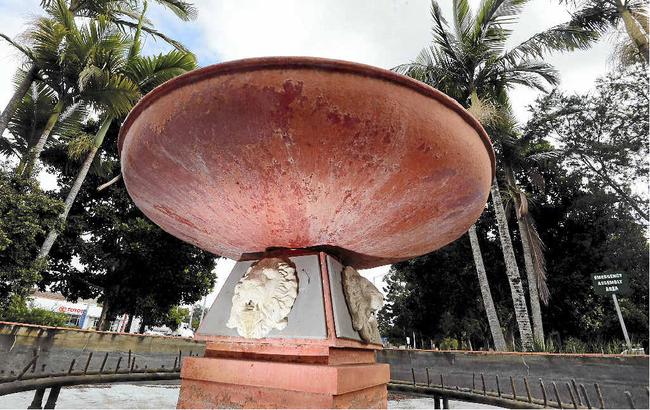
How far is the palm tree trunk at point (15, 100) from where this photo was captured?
6146mm

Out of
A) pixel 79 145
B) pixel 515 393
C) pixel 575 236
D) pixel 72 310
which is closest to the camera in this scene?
pixel 515 393

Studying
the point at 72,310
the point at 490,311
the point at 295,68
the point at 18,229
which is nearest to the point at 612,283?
the point at 490,311

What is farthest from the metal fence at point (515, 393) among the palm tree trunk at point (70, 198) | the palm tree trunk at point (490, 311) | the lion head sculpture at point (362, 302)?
the palm tree trunk at point (70, 198)

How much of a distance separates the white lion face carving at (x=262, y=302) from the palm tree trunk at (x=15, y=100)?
6.86 m

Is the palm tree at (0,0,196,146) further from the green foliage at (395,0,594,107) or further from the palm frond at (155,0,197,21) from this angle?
the green foliage at (395,0,594,107)

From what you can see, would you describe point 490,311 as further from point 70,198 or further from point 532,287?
point 70,198

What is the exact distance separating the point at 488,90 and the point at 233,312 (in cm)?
909

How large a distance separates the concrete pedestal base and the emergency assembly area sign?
5363mm

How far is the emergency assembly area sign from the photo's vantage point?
5.36m

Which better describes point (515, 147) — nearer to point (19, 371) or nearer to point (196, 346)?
point (196, 346)

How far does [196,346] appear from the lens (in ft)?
17.1

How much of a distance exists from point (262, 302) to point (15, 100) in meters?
7.32

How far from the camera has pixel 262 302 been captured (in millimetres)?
1814

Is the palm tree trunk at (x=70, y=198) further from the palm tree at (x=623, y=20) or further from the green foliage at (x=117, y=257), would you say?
the palm tree at (x=623, y=20)
